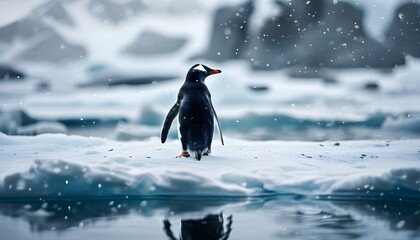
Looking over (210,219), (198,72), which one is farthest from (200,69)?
(210,219)

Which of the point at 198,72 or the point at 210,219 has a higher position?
the point at 198,72

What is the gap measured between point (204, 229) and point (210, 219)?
19 centimetres

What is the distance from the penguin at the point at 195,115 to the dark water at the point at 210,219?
1.95ft

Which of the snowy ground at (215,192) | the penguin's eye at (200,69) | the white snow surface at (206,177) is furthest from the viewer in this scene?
the penguin's eye at (200,69)

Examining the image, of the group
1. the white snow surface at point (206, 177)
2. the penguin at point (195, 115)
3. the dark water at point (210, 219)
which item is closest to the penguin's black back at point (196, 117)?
the penguin at point (195, 115)

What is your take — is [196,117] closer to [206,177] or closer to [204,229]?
[206,177]

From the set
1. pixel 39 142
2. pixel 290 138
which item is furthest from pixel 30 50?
pixel 290 138

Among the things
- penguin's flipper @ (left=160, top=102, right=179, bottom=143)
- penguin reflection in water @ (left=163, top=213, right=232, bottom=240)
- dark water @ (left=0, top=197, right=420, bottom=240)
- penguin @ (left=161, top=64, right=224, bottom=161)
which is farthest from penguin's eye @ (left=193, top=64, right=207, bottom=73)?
penguin reflection in water @ (left=163, top=213, right=232, bottom=240)

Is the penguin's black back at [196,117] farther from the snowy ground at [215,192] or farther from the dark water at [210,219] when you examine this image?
the dark water at [210,219]

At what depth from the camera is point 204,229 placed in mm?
2297

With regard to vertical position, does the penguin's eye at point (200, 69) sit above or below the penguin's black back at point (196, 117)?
above

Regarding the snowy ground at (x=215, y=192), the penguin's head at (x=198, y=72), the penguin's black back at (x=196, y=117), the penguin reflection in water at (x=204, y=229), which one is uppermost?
the penguin's head at (x=198, y=72)

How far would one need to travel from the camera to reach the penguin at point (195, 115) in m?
3.47

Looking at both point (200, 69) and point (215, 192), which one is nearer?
point (215, 192)
